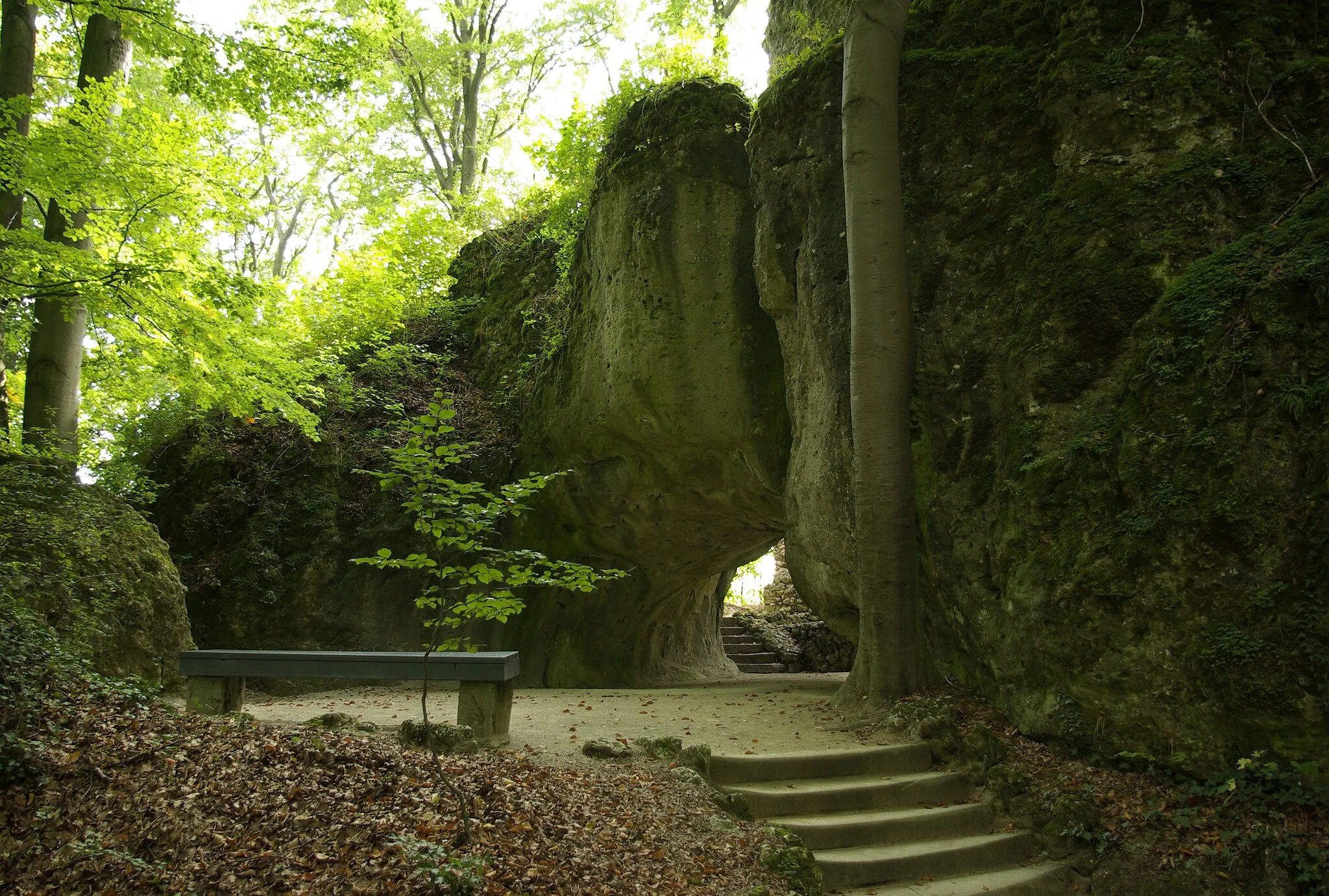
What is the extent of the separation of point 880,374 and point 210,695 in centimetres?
601

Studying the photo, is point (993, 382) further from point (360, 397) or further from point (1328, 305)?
point (360, 397)

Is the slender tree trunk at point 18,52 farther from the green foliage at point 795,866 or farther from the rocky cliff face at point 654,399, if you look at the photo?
the green foliage at point 795,866

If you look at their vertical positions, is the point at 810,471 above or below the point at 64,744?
above

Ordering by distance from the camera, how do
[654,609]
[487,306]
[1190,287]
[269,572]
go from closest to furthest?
[1190,287], [269,572], [654,609], [487,306]

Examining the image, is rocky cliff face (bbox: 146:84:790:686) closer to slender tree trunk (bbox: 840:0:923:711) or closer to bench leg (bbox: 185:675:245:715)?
slender tree trunk (bbox: 840:0:923:711)

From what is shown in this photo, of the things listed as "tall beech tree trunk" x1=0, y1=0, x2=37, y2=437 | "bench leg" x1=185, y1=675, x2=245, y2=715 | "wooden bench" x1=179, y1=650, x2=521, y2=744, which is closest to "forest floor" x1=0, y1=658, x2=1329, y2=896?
"wooden bench" x1=179, y1=650, x2=521, y2=744

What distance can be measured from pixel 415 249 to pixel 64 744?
12.7m

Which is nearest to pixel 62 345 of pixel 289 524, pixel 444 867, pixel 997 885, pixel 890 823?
pixel 289 524

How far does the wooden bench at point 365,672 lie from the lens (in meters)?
5.54

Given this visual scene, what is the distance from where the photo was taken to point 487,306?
1438 cm

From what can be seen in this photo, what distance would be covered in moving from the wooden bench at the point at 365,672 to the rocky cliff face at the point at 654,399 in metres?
4.69

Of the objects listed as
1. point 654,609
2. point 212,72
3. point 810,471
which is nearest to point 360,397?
point 212,72

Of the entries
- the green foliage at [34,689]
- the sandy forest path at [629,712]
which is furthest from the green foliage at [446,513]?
the green foliage at [34,689]

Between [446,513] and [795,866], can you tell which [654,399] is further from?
[795,866]
